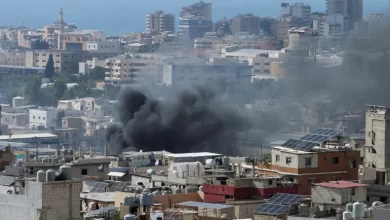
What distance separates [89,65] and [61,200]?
4179 inches

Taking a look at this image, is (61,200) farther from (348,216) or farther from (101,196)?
(101,196)

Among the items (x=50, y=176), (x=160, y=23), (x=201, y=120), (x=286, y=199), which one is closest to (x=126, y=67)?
(x=160, y=23)

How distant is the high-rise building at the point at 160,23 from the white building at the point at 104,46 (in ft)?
40.8

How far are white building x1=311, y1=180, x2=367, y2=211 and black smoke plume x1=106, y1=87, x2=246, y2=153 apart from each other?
1136 inches

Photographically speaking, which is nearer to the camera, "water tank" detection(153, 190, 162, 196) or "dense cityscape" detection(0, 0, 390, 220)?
"dense cityscape" detection(0, 0, 390, 220)

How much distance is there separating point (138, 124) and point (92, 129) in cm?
2206

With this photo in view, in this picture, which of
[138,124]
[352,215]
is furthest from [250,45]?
[352,215]

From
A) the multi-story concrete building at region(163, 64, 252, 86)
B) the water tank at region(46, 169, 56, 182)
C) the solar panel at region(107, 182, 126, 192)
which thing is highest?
the water tank at region(46, 169, 56, 182)

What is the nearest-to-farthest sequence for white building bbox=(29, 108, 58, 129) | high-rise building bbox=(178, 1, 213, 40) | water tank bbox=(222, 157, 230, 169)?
water tank bbox=(222, 157, 230, 169) < white building bbox=(29, 108, 58, 129) < high-rise building bbox=(178, 1, 213, 40)

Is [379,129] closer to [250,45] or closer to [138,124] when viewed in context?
[138,124]

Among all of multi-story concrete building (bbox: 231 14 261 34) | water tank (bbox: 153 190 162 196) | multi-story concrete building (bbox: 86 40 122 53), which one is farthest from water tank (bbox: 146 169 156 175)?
multi-story concrete building (bbox: 231 14 261 34)

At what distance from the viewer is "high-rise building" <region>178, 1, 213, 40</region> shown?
154000 millimetres

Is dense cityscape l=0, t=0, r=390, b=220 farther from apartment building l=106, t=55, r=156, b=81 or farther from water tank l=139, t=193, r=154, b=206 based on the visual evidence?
apartment building l=106, t=55, r=156, b=81

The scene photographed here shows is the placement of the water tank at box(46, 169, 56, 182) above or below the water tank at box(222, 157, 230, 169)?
above
